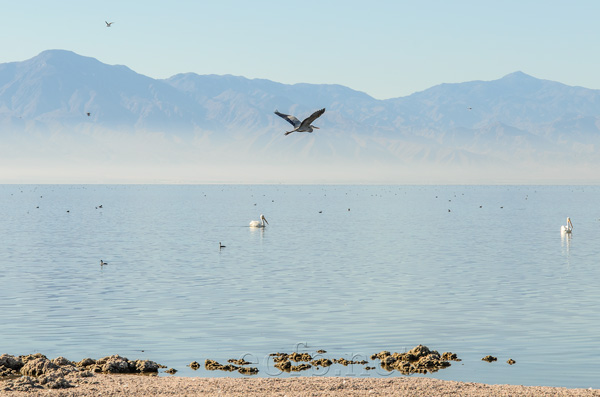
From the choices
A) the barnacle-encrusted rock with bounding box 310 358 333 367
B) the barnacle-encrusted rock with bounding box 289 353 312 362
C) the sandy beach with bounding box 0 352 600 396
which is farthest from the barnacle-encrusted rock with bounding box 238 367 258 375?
the barnacle-encrusted rock with bounding box 310 358 333 367

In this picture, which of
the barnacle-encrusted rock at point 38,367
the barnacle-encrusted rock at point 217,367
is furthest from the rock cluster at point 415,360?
the barnacle-encrusted rock at point 38,367

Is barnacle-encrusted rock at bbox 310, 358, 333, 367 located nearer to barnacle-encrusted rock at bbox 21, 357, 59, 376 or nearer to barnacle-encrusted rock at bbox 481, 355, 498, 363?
barnacle-encrusted rock at bbox 481, 355, 498, 363

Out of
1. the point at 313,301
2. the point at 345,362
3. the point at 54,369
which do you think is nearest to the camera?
the point at 54,369

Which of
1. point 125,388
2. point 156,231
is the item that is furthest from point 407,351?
point 156,231

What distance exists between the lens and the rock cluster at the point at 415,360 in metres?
24.0

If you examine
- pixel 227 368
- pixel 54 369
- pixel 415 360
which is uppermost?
pixel 54 369

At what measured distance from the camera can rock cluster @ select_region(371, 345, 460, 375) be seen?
2403 cm

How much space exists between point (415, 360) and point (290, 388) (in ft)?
17.6

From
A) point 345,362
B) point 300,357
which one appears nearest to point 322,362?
point 345,362

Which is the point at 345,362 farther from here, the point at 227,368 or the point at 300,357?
the point at 227,368

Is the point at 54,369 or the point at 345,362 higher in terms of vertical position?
the point at 54,369

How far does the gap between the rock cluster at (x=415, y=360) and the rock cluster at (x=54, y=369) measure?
6476 millimetres

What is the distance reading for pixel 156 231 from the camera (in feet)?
283

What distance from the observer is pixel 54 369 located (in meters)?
22.6
